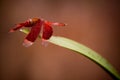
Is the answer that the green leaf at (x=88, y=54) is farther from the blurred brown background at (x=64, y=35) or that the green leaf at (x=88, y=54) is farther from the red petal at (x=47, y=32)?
the blurred brown background at (x=64, y=35)

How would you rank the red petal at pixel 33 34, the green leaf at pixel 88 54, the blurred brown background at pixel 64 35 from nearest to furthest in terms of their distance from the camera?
the red petal at pixel 33 34, the green leaf at pixel 88 54, the blurred brown background at pixel 64 35

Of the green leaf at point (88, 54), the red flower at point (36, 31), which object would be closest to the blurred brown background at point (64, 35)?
the green leaf at point (88, 54)

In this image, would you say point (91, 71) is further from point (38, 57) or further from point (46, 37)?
point (46, 37)

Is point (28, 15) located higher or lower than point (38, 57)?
higher

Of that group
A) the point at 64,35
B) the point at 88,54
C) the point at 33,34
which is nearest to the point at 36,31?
the point at 33,34

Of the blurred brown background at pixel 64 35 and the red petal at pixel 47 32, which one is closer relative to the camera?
the red petal at pixel 47 32

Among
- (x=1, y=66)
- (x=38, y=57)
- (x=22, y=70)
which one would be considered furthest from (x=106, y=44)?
(x=1, y=66)
